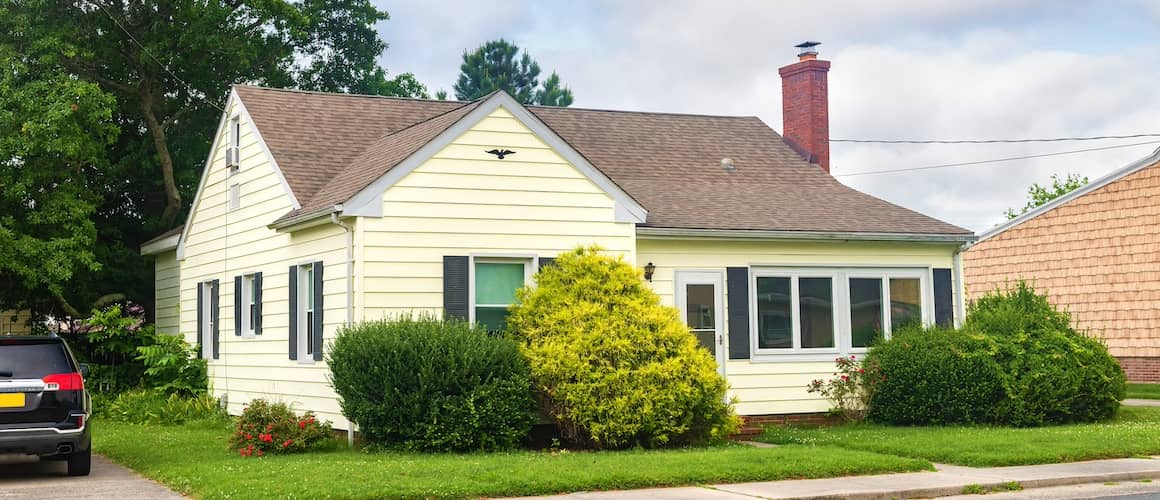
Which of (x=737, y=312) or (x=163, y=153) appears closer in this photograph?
(x=737, y=312)

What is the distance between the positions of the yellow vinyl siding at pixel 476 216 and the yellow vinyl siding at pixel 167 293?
9572 millimetres

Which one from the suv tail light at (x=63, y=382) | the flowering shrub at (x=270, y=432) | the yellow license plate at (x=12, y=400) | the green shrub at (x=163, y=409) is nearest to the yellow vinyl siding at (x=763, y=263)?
the flowering shrub at (x=270, y=432)

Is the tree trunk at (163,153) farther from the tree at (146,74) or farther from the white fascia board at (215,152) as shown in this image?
the white fascia board at (215,152)

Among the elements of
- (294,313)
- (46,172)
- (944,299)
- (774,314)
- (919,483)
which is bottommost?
(919,483)

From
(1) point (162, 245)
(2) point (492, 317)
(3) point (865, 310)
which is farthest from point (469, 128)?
(1) point (162, 245)

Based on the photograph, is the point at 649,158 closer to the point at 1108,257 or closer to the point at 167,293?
the point at 167,293

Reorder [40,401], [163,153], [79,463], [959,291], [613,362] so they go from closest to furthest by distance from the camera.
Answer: [40,401] < [79,463] < [613,362] < [959,291] < [163,153]

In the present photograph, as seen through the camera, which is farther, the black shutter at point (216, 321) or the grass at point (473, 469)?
the black shutter at point (216, 321)

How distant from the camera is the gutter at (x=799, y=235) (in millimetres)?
18000

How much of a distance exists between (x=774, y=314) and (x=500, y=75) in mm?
46471


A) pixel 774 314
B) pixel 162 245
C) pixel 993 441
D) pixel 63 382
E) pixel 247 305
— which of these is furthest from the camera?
pixel 162 245

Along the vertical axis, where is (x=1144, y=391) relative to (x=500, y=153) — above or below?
below

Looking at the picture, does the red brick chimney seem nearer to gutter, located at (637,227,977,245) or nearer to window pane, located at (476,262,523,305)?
gutter, located at (637,227,977,245)

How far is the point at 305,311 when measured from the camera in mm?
17719
